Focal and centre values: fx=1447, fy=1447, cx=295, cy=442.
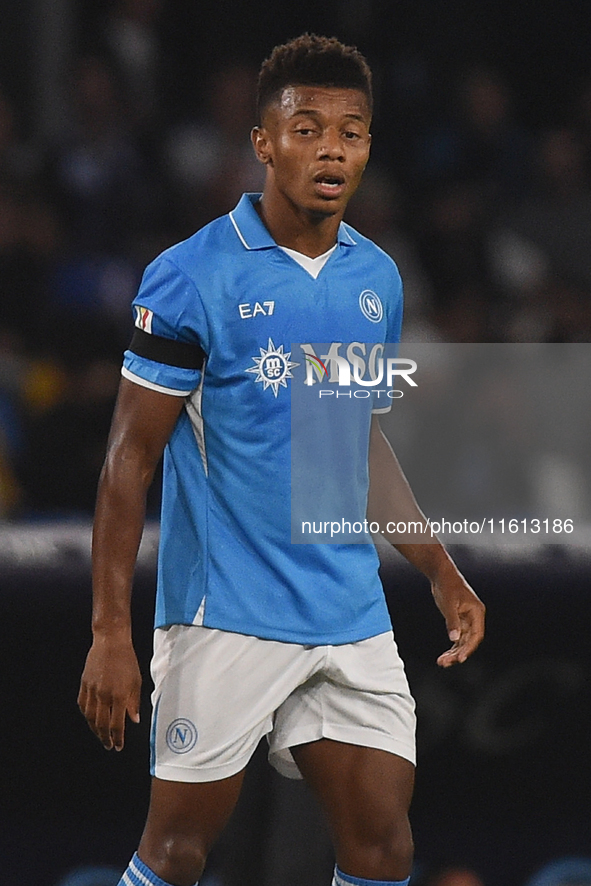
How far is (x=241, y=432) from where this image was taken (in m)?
2.38

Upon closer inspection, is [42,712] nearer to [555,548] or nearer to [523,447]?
[555,548]

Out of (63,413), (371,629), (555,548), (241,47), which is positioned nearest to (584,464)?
(555,548)

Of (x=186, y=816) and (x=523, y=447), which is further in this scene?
(x=523, y=447)

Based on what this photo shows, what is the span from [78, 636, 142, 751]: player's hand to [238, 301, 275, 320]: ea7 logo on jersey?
565 mm

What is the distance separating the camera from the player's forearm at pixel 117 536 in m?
2.28

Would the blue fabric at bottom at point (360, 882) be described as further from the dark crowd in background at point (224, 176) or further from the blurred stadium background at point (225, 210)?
the dark crowd in background at point (224, 176)

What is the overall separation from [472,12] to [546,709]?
11.4 feet

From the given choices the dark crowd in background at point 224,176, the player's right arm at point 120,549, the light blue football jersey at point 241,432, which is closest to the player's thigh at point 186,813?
the player's right arm at point 120,549

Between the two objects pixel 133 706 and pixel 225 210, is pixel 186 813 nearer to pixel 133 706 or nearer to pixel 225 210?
pixel 133 706

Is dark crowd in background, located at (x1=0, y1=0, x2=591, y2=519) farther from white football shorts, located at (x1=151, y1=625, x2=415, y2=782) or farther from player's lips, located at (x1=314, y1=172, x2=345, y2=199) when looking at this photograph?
player's lips, located at (x1=314, y1=172, x2=345, y2=199)

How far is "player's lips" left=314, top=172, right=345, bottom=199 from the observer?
7.73 feet

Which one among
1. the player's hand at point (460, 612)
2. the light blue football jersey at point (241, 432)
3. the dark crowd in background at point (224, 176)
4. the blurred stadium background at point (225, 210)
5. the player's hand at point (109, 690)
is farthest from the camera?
the dark crowd in background at point (224, 176)

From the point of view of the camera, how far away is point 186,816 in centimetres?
233

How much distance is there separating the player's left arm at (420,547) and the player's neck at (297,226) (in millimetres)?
354
